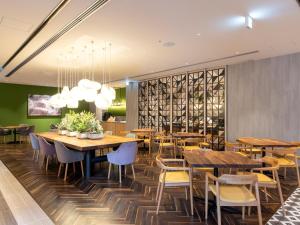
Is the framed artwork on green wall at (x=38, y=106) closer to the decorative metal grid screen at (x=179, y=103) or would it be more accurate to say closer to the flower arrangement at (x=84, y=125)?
the flower arrangement at (x=84, y=125)

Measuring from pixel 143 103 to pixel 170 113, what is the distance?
1677mm

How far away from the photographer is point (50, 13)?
3111 millimetres

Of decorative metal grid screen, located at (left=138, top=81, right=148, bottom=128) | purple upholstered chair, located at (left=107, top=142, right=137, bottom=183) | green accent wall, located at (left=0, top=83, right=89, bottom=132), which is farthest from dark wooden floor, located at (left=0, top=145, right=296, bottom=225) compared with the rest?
green accent wall, located at (left=0, top=83, right=89, bottom=132)

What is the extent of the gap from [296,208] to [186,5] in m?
3.29

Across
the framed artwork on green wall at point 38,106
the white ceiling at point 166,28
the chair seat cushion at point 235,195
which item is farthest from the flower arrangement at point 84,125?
the framed artwork on green wall at point 38,106

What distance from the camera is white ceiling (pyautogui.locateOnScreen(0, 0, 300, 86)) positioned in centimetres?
295

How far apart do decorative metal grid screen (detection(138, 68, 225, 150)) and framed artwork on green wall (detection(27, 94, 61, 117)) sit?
545 cm

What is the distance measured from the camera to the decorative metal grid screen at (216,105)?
22.7 ft

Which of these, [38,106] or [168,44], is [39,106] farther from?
[168,44]

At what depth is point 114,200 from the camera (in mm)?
3277

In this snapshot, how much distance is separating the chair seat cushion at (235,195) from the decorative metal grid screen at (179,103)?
17.7 feet

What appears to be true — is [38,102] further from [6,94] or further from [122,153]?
[122,153]

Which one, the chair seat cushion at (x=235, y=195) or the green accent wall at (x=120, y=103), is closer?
the chair seat cushion at (x=235, y=195)

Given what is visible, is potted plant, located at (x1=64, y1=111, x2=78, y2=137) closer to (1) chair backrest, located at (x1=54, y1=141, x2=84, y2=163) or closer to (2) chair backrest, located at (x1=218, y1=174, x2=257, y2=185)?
(1) chair backrest, located at (x1=54, y1=141, x2=84, y2=163)
